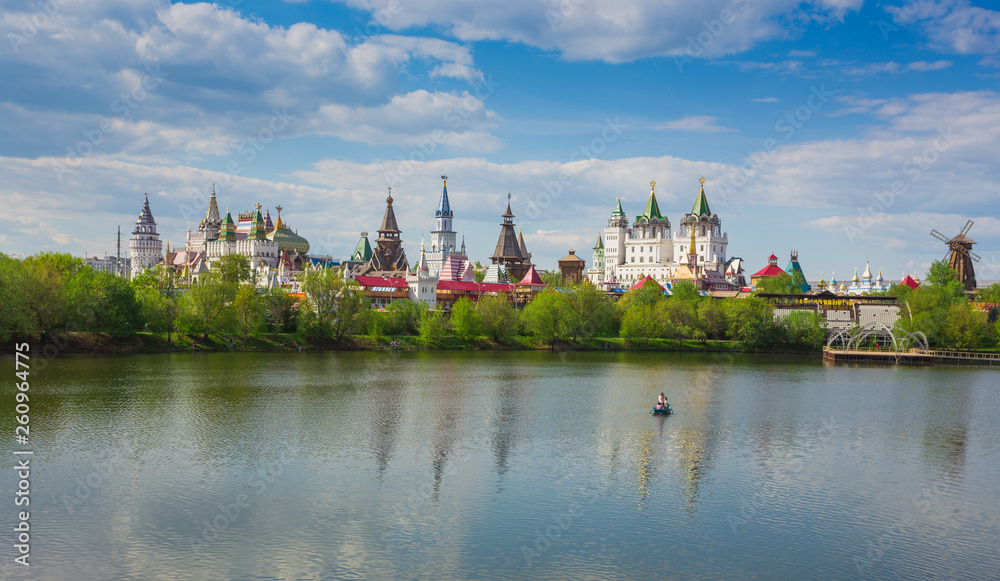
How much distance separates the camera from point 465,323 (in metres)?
76.1

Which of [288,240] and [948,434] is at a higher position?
[288,240]

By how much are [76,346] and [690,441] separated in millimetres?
48014

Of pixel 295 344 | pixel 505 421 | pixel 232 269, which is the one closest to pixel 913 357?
pixel 505 421

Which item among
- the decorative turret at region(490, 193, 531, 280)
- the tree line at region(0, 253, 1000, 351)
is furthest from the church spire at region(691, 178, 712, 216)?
the tree line at region(0, 253, 1000, 351)

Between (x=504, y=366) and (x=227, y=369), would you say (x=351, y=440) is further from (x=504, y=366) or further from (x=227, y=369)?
(x=504, y=366)

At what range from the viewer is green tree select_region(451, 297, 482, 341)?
76062mm

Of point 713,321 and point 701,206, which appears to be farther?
point 701,206

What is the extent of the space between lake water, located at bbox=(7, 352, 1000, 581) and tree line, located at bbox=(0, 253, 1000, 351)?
15884 millimetres

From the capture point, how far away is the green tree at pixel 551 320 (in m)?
77.3

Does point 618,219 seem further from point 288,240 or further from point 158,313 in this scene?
point 158,313

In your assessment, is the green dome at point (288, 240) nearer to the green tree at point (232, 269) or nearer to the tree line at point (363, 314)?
the tree line at point (363, 314)

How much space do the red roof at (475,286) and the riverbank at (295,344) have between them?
1189 inches

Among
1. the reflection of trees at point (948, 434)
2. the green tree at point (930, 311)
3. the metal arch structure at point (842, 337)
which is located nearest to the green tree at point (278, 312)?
the metal arch structure at point (842, 337)

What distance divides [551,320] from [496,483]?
5418 centimetres
